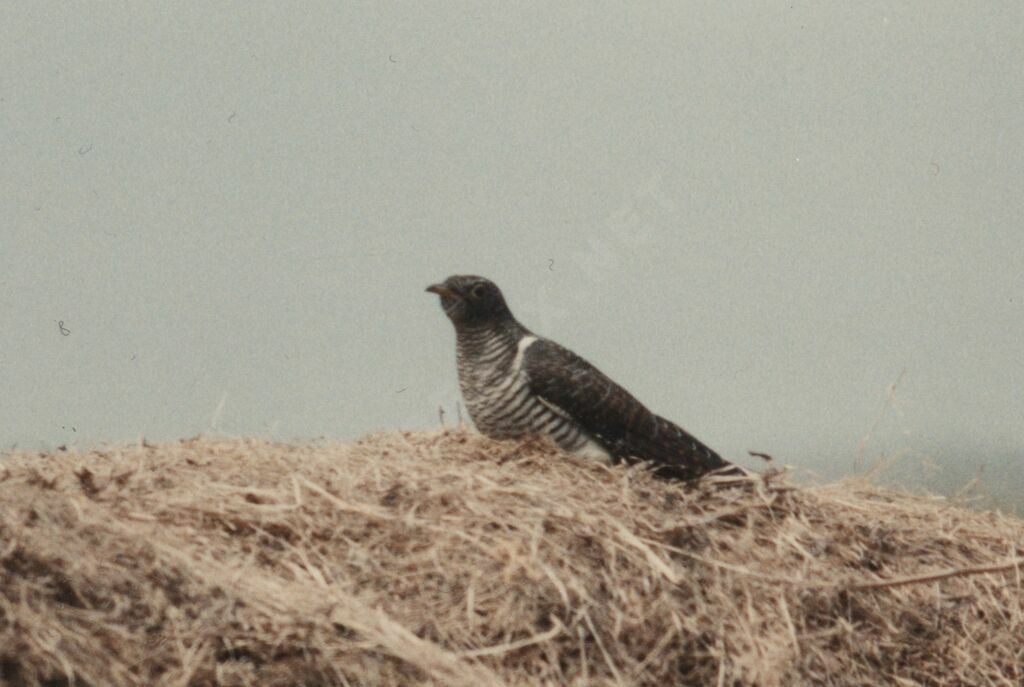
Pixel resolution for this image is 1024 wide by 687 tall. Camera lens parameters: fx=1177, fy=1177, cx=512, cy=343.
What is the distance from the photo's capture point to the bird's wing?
5.85 m

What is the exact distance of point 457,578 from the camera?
4109 mm

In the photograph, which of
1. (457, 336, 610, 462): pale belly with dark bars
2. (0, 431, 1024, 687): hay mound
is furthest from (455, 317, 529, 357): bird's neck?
(0, 431, 1024, 687): hay mound

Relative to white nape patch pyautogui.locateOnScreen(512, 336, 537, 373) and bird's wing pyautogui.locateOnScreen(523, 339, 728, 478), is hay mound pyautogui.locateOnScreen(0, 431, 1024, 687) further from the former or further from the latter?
white nape patch pyautogui.locateOnScreen(512, 336, 537, 373)

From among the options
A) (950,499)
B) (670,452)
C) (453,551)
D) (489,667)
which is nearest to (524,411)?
(670,452)

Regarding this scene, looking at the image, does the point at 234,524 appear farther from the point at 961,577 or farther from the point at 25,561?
the point at 961,577

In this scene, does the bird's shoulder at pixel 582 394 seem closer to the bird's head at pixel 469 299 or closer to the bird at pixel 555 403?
the bird at pixel 555 403

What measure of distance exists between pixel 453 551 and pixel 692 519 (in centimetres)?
117

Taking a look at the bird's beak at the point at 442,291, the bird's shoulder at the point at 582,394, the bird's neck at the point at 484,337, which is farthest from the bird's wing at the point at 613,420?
the bird's beak at the point at 442,291

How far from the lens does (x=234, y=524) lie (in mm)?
4258

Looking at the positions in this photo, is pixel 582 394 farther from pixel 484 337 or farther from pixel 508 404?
pixel 484 337

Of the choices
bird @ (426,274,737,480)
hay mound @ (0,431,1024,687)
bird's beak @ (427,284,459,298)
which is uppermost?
bird's beak @ (427,284,459,298)

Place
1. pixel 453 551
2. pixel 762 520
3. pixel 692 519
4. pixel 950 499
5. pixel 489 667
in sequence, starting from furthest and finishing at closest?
pixel 950 499 < pixel 762 520 < pixel 692 519 < pixel 453 551 < pixel 489 667

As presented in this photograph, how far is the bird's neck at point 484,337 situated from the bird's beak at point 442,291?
0.17 m

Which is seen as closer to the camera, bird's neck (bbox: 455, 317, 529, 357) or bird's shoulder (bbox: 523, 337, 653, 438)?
bird's shoulder (bbox: 523, 337, 653, 438)
